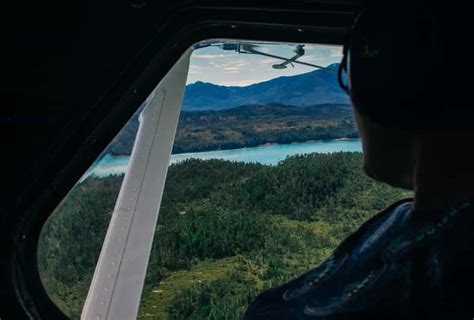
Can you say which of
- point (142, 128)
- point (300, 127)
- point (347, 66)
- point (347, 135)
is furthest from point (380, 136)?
point (300, 127)

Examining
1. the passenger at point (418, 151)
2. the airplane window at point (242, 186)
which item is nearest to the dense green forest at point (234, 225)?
the airplane window at point (242, 186)

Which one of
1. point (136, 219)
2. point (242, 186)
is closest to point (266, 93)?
point (242, 186)

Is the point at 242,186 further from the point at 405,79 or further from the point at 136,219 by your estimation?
the point at 405,79

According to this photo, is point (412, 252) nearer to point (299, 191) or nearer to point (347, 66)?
point (347, 66)

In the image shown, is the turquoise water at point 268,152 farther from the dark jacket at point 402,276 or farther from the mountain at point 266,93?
the dark jacket at point 402,276

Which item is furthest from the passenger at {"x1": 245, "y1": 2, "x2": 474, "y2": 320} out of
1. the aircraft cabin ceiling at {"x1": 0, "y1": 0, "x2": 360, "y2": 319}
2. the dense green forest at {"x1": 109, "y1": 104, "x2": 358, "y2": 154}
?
the dense green forest at {"x1": 109, "y1": 104, "x2": 358, "y2": 154}

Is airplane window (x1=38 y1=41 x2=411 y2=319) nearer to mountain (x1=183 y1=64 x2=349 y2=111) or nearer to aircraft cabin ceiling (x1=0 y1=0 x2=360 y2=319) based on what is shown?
mountain (x1=183 y1=64 x2=349 y2=111)
